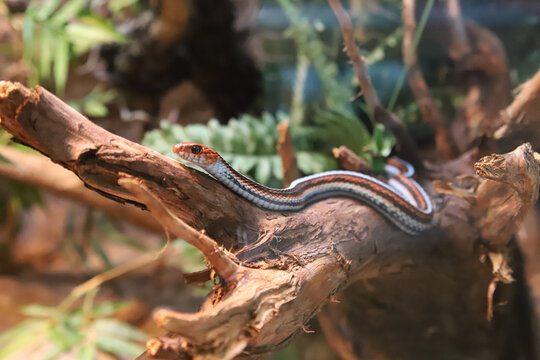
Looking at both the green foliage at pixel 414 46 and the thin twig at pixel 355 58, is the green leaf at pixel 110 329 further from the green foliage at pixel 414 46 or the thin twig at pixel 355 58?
the green foliage at pixel 414 46

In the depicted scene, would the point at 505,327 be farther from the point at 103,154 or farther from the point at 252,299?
the point at 103,154

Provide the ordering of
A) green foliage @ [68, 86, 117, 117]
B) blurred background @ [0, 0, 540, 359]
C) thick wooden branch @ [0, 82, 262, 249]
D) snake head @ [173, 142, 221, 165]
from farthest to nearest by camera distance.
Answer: green foliage @ [68, 86, 117, 117] < blurred background @ [0, 0, 540, 359] < snake head @ [173, 142, 221, 165] < thick wooden branch @ [0, 82, 262, 249]

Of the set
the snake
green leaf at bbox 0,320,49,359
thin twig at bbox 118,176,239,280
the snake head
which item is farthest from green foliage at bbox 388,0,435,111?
green leaf at bbox 0,320,49,359

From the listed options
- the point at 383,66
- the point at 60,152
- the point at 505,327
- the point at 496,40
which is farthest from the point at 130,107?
the point at 505,327

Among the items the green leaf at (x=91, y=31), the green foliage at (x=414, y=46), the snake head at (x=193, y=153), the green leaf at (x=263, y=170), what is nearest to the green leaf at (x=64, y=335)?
the green leaf at (x=263, y=170)

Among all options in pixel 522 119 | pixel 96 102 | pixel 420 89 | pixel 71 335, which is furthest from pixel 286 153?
pixel 96 102

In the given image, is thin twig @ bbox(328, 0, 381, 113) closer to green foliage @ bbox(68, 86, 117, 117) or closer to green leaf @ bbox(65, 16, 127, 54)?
green leaf @ bbox(65, 16, 127, 54)
